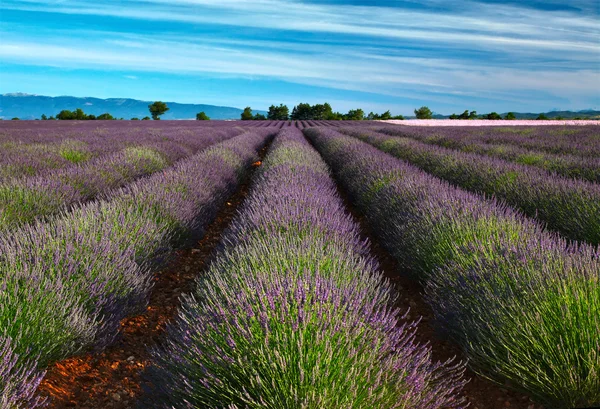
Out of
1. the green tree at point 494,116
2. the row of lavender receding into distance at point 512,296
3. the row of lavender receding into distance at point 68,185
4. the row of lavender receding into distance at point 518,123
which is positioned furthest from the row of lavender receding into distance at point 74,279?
the green tree at point 494,116

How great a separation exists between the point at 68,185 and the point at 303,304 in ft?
14.8

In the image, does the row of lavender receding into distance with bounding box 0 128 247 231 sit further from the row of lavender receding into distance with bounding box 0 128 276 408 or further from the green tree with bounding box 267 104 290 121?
the green tree with bounding box 267 104 290 121

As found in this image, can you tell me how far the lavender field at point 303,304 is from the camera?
1621mm

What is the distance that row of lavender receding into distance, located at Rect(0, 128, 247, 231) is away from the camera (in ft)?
14.4

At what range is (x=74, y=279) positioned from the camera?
2666 millimetres

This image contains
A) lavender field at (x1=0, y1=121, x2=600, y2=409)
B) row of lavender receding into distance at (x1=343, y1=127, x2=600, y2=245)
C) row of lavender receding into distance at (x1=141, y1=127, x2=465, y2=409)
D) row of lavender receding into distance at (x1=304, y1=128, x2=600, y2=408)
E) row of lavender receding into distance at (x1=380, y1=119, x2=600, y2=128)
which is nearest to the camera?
row of lavender receding into distance at (x1=141, y1=127, x2=465, y2=409)

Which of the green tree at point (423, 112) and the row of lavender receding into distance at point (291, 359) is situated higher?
the row of lavender receding into distance at point (291, 359)

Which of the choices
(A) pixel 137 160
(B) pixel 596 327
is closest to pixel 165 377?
(B) pixel 596 327

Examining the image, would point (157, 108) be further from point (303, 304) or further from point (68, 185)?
point (303, 304)

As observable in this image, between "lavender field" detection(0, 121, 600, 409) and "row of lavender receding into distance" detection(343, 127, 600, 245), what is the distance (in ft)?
0.09

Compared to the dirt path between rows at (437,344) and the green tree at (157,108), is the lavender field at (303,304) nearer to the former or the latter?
the dirt path between rows at (437,344)

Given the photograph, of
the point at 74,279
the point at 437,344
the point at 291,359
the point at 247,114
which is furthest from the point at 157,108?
the point at 291,359

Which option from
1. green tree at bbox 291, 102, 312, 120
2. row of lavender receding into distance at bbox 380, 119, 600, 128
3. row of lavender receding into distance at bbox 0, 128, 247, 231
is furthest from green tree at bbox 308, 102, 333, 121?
row of lavender receding into distance at bbox 0, 128, 247, 231

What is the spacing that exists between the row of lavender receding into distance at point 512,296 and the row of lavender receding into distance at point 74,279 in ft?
6.45
